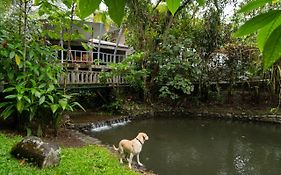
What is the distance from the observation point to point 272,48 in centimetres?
35

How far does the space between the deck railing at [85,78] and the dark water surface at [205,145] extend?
1.74 meters

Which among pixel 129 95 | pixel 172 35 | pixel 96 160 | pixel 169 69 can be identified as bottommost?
pixel 96 160

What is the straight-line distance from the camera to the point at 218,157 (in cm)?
665

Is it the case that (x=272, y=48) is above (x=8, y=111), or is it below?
above

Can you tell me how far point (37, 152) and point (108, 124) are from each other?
15.7 feet

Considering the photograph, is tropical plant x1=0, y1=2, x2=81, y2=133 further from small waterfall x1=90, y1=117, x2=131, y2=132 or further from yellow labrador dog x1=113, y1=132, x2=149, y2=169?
small waterfall x1=90, y1=117, x2=131, y2=132

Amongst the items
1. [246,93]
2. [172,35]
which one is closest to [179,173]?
[172,35]

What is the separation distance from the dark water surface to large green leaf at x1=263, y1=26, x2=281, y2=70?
17.9 feet

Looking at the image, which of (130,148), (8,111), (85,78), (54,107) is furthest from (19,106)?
(85,78)

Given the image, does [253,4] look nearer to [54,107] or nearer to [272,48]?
[272,48]

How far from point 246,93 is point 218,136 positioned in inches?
162

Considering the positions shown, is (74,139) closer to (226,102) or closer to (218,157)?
(218,157)

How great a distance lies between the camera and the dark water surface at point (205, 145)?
5961 mm

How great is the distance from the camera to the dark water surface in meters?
5.96
